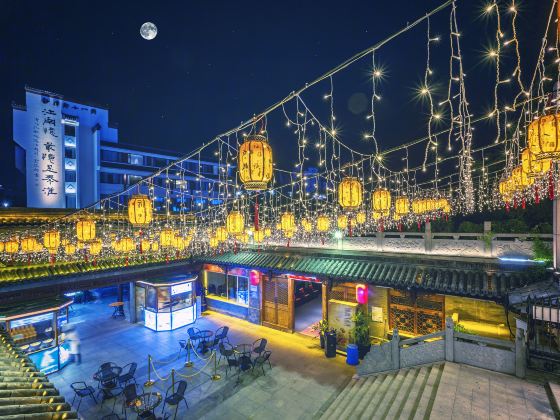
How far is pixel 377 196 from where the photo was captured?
8.11m

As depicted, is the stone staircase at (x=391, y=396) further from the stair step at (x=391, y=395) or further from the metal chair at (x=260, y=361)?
the metal chair at (x=260, y=361)

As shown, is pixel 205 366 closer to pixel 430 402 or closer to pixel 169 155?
pixel 430 402

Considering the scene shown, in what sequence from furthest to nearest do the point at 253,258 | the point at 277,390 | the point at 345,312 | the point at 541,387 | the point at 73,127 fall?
the point at 73,127, the point at 253,258, the point at 345,312, the point at 277,390, the point at 541,387

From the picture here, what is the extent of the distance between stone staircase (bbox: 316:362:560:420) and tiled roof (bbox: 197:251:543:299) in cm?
260

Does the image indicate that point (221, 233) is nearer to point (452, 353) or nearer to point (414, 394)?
point (414, 394)

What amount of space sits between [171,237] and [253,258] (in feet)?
19.0

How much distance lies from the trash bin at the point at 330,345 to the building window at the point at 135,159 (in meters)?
34.5

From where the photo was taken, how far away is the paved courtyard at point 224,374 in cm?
849

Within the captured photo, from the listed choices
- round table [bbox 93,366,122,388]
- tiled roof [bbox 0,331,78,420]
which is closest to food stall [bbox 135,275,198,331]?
round table [bbox 93,366,122,388]

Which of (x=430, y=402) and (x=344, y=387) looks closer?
(x=430, y=402)

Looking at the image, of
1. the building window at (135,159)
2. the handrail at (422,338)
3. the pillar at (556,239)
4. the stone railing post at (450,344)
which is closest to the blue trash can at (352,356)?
the handrail at (422,338)

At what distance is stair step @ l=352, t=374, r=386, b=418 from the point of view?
7.40 meters

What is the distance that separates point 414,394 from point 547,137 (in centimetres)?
640

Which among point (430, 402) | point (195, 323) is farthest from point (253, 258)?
point (430, 402)
